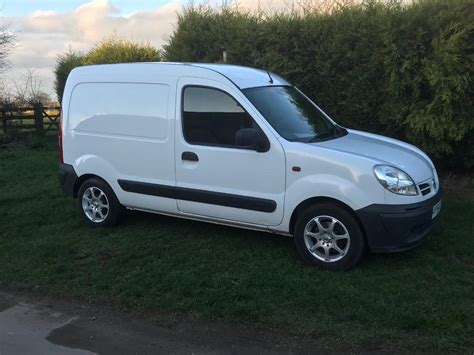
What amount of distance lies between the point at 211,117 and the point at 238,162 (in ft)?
2.00

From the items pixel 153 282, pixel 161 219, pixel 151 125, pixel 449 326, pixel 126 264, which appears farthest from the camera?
pixel 161 219

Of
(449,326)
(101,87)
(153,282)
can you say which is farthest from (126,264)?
(449,326)

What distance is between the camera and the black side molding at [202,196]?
526 centimetres

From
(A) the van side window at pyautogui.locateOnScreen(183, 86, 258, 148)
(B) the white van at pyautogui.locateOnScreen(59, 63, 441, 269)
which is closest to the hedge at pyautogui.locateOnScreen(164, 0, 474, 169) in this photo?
(B) the white van at pyautogui.locateOnScreen(59, 63, 441, 269)

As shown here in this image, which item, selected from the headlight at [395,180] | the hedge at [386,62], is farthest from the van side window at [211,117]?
the hedge at [386,62]

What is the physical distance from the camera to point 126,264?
5359mm

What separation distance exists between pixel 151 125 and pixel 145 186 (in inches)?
26.8

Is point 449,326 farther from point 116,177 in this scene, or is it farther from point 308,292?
point 116,177

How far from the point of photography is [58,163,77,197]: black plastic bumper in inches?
261

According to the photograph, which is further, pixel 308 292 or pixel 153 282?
pixel 153 282

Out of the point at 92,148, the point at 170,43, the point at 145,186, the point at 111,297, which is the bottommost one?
the point at 111,297

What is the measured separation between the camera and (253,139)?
5.12 metres

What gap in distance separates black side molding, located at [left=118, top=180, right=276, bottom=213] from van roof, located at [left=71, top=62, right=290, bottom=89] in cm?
114

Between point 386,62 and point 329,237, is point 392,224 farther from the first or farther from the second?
point 386,62
